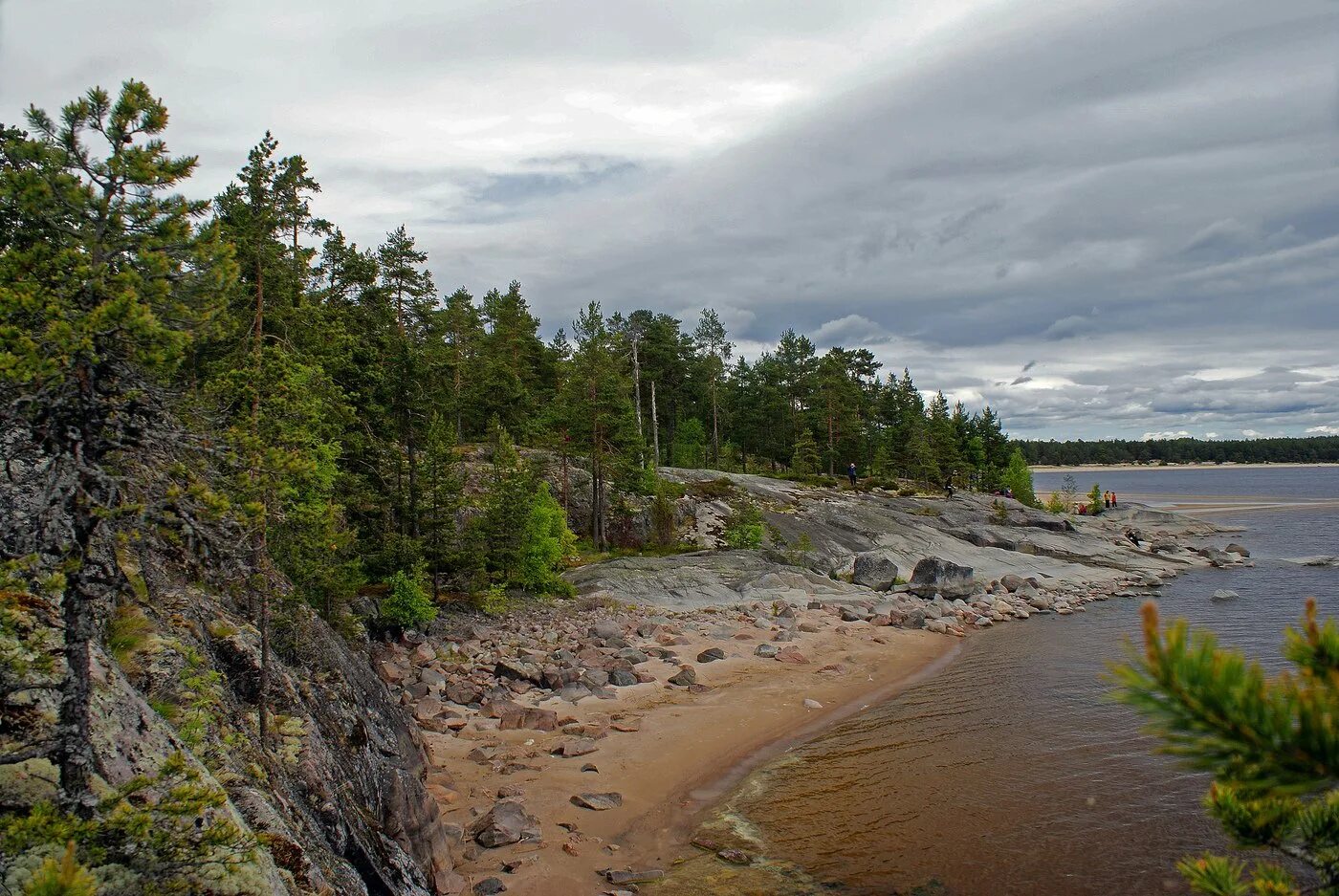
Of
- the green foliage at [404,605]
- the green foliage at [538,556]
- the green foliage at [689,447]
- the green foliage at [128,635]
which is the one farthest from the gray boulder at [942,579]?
the green foliage at [128,635]

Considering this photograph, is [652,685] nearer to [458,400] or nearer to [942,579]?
[942,579]

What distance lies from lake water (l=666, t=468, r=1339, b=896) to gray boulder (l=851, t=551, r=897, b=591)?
1367cm

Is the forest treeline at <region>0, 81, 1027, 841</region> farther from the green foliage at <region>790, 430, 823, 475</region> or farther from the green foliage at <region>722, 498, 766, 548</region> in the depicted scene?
the green foliage at <region>790, 430, 823, 475</region>

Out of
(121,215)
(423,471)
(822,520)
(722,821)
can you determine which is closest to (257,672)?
(121,215)

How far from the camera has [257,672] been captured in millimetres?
9359

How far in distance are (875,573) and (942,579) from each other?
3.26 meters

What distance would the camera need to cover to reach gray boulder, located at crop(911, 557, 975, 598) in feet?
119

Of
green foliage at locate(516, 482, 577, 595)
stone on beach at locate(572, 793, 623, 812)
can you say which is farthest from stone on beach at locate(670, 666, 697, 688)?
green foliage at locate(516, 482, 577, 595)

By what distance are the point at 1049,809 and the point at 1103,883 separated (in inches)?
98.2

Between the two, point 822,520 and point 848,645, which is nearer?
point 848,645

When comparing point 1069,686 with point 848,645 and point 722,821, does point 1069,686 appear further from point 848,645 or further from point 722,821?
point 722,821

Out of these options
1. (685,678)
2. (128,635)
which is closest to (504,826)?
(128,635)

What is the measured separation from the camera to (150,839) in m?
4.84

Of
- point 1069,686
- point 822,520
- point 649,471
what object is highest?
point 649,471
